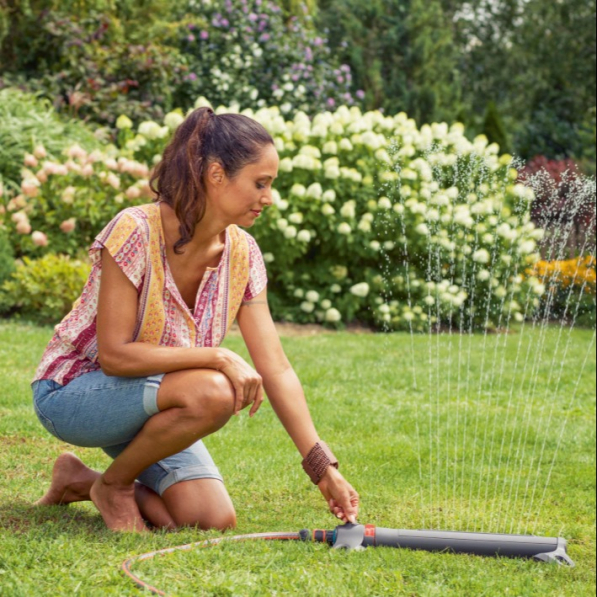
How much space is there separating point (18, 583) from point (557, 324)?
23.0 feet

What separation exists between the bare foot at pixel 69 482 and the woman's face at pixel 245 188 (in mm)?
971

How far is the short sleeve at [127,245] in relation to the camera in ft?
8.96

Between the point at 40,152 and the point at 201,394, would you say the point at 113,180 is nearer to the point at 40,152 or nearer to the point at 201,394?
the point at 40,152

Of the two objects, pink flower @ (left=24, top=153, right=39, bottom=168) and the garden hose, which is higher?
pink flower @ (left=24, top=153, right=39, bottom=168)

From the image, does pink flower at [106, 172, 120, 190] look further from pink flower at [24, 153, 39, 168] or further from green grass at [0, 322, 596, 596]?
green grass at [0, 322, 596, 596]

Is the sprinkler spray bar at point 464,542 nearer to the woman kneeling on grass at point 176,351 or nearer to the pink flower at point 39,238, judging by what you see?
the woman kneeling on grass at point 176,351

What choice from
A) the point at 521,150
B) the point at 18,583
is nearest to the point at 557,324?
the point at 18,583

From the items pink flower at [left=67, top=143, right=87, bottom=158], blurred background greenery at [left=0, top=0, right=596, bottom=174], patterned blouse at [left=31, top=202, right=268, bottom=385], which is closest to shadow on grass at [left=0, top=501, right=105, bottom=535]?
patterned blouse at [left=31, top=202, right=268, bottom=385]

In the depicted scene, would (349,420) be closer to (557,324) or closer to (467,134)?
(557,324)

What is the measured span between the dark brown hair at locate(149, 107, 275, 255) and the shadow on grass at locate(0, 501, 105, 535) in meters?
0.89

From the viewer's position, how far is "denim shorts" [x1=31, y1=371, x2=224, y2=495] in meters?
2.76

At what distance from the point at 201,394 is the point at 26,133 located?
20.4ft

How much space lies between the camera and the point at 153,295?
283cm

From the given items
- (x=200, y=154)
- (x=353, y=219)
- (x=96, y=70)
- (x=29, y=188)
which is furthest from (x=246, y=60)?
(x=200, y=154)
